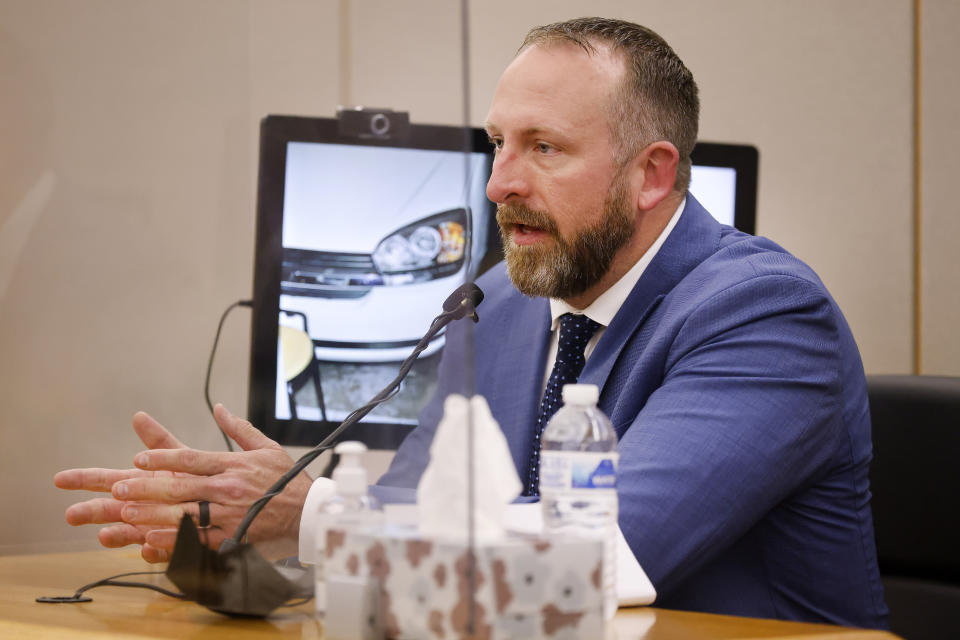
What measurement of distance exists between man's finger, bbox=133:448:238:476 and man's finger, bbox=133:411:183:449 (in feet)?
0.13

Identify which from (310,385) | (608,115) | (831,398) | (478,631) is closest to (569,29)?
(608,115)

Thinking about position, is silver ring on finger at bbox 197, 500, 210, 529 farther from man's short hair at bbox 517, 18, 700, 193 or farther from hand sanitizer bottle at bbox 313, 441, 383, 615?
man's short hair at bbox 517, 18, 700, 193

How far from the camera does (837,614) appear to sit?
122 cm

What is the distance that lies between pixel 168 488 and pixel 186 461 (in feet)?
0.11

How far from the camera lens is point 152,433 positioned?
40.2 inches

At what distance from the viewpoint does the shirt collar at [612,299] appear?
1.40 metres

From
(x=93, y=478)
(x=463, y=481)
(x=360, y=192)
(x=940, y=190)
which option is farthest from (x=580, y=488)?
(x=940, y=190)

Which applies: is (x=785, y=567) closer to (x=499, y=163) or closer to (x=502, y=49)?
(x=499, y=163)

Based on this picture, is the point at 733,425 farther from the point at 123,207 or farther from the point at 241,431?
the point at 123,207

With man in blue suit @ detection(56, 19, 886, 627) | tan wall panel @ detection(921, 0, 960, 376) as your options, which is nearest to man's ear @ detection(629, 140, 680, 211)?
man in blue suit @ detection(56, 19, 886, 627)

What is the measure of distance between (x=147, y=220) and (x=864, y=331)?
6.57ft

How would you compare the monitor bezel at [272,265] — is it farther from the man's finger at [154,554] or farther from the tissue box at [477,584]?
the tissue box at [477,584]

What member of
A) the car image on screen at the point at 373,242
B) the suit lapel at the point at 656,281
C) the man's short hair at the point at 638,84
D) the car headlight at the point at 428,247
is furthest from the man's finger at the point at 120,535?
the man's short hair at the point at 638,84

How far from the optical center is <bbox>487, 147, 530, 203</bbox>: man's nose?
145 cm
